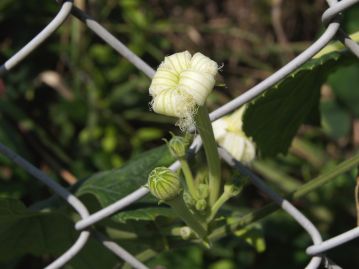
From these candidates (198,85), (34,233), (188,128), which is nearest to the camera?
(198,85)

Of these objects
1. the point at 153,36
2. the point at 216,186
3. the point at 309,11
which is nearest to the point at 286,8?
the point at 309,11

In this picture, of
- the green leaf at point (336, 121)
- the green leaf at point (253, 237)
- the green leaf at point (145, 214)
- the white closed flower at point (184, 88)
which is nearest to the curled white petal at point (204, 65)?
the white closed flower at point (184, 88)

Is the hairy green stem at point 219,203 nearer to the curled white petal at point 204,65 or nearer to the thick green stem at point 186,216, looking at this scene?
the thick green stem at point 186,216

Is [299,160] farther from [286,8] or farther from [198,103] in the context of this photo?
[198,103]

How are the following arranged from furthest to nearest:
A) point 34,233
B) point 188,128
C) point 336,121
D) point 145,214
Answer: point 336,121, point 34,233, point 145,214, point 188,128

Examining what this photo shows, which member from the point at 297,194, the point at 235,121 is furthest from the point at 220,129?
the point at 297,194

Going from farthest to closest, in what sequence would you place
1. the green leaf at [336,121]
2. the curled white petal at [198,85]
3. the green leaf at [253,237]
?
1. the green leaf at [336,121]
2. the green leaf at [253,237]
3. the curled white petal at [198,85]

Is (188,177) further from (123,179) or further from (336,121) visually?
(336,121)
